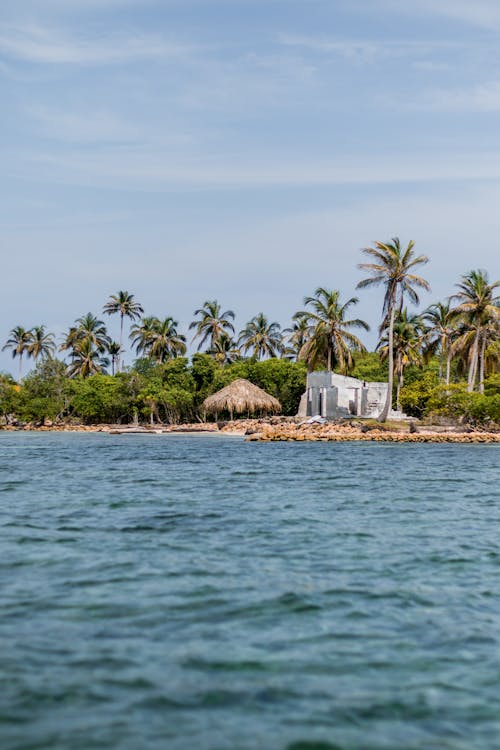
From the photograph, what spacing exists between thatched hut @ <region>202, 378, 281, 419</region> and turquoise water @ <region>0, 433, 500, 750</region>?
42813 mm

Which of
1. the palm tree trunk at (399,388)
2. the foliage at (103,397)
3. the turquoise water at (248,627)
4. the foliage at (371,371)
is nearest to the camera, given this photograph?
the turquoise water at (248,627)

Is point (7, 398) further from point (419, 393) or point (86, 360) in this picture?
point (419, 393)

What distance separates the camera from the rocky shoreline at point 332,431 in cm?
4209

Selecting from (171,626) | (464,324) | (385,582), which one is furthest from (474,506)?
(464,324)

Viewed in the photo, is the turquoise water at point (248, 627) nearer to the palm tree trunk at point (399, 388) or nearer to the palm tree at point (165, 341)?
the palm tree trunk at point (399, 388)

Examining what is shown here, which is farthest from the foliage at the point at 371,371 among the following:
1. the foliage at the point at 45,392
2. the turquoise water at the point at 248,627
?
the turquoise water at the point at 248,627

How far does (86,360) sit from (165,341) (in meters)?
8.83

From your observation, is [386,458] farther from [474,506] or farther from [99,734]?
[99,734]

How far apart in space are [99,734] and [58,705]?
18.2 inches

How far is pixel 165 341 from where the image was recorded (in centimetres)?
7419

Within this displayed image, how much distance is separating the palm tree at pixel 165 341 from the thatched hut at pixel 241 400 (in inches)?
681

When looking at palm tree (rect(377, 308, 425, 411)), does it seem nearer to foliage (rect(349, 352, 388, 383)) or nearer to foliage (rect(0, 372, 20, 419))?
foliage (rect(349, 352, 388, 383))

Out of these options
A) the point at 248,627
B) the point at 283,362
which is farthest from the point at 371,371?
the point at 248,627

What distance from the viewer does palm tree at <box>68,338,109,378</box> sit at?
7731 centimetres
